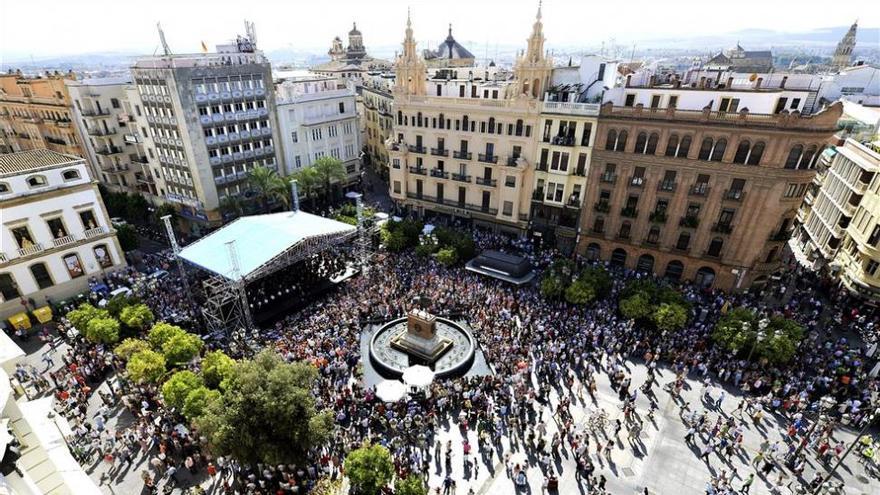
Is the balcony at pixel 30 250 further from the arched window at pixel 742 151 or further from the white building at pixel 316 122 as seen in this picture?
the arched window at pixel 742 151

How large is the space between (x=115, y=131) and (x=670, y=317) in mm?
72222

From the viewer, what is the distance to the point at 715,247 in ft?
139

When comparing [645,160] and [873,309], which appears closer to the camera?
[873,309]

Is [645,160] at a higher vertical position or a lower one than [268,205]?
higher

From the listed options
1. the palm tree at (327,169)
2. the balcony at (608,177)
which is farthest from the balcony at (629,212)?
the palm tree at (327,169)

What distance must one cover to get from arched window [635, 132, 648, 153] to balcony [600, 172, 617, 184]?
331cm

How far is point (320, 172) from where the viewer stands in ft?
193

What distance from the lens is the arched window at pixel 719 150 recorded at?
3884 cm

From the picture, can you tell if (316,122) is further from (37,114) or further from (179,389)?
(179,389)

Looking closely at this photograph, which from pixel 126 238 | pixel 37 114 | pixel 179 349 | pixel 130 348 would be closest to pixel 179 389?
pixel 179 349

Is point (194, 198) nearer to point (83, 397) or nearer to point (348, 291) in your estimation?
point (348, 291)

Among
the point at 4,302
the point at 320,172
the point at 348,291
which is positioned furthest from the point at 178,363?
the point at 320,172

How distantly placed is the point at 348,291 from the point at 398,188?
21082 mm

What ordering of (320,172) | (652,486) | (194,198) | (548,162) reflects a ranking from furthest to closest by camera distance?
(320,172), (194,198), (548,162), (652,486)
